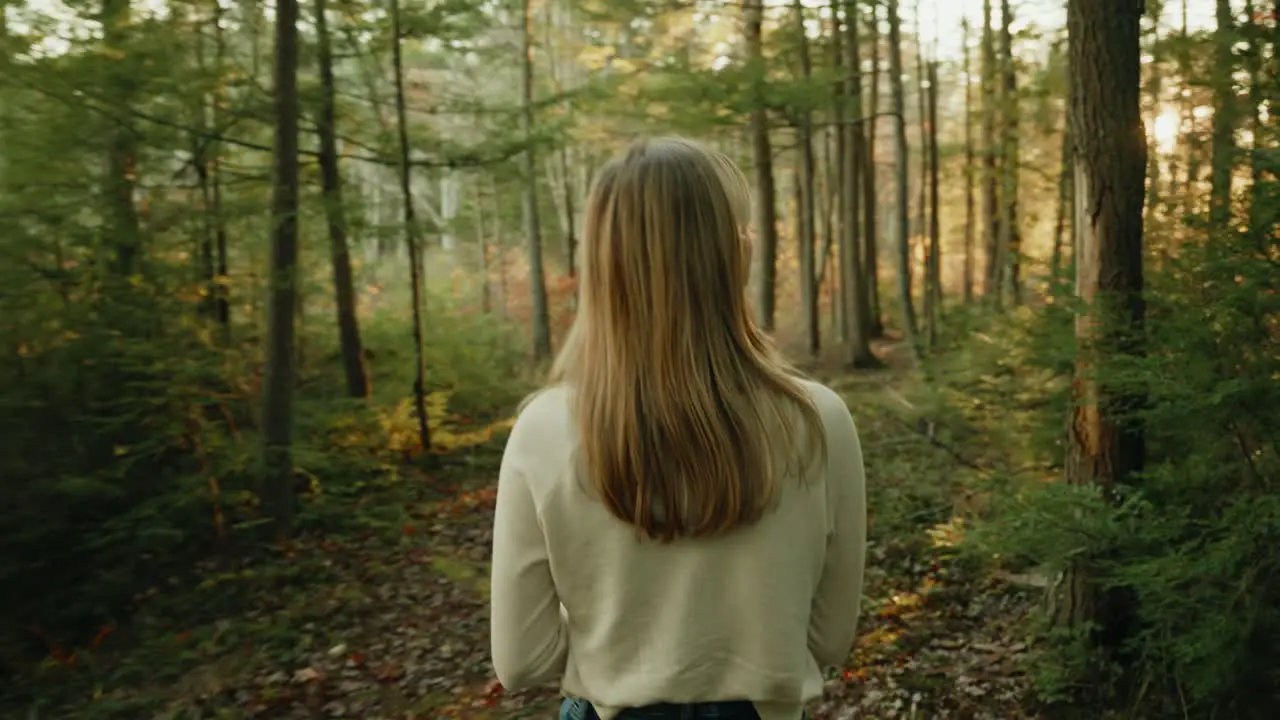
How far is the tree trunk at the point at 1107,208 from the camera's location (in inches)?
169

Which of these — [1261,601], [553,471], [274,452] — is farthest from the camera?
[274,452]

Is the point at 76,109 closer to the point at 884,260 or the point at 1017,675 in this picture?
the point at 1017,675

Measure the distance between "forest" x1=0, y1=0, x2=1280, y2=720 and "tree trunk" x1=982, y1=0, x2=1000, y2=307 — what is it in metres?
3.30

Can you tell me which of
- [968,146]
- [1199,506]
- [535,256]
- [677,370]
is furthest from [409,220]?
[968,146]

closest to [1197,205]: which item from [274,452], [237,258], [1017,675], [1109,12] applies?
[1109,12]

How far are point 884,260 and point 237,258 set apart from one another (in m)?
25.1

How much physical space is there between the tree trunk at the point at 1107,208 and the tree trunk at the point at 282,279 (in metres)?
6.03

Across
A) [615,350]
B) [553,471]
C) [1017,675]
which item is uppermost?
[615,350]

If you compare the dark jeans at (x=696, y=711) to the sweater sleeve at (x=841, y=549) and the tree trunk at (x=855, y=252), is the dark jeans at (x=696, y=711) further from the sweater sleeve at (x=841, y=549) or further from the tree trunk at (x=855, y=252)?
the tree trunk at (x=855, y=252)

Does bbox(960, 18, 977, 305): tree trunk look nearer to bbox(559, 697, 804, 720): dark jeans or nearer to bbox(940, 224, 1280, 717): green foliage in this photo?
bbox(940, 224, 1280, 717): green foliage

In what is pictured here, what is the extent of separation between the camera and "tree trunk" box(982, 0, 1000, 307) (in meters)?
16.3

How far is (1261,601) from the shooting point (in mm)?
3375

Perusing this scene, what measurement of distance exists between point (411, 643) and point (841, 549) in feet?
17.2

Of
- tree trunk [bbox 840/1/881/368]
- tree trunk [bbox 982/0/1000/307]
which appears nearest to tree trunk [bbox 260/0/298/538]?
tree trunk [bbox 982/0/1000/307]
